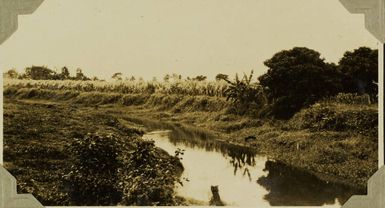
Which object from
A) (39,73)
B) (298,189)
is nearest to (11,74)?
(39,73)

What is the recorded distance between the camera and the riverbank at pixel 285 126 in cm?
374

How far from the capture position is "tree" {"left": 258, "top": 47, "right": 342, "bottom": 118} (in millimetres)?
3809

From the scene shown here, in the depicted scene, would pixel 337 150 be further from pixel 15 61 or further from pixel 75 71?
pixel 15 61

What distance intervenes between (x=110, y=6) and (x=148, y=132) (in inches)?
38.1

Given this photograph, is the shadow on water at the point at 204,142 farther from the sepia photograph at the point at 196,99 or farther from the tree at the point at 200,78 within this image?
the tree at the point at 200,78

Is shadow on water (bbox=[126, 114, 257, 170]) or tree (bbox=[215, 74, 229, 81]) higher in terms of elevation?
tree (bbox=[215, 74, 229, 81])

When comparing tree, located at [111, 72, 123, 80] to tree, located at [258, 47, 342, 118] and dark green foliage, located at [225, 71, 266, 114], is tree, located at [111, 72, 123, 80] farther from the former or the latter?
tree, located at [258, 47, 342, 118]

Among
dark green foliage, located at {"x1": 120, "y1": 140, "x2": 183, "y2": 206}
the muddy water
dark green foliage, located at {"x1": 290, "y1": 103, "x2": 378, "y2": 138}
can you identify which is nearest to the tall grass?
the muddy water

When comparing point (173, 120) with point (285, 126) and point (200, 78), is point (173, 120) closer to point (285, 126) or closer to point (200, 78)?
point (200, 78)

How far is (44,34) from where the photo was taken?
3.83 metres

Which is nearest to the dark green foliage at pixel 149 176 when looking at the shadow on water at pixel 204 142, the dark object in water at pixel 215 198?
the shadow on water at pixel 204 142

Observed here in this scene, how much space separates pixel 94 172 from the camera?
3.81 meters

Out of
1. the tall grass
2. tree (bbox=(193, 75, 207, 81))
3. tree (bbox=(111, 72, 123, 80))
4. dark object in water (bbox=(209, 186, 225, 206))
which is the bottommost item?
dark object in water (bbox=(209, 186, 225, 206))

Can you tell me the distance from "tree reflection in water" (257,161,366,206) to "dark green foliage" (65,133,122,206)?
3.52 ft
